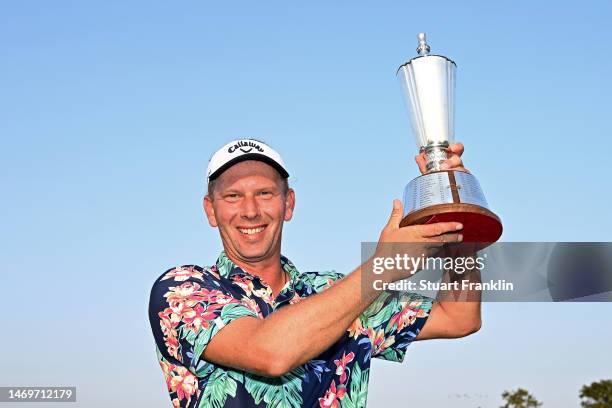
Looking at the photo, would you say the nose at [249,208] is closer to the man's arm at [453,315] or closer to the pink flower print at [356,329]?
the pink flower print at [356,329]

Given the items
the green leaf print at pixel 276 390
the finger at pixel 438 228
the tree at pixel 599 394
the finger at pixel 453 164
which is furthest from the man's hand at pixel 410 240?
the tree at pixel 599 394

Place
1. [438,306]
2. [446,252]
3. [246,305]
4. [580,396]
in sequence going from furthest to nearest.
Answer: [580,396], [438,306], [446,252], [246,305]

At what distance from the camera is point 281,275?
6.81 m

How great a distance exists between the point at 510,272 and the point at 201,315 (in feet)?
11.5

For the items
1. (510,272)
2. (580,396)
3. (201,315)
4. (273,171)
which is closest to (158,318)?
(201,315)

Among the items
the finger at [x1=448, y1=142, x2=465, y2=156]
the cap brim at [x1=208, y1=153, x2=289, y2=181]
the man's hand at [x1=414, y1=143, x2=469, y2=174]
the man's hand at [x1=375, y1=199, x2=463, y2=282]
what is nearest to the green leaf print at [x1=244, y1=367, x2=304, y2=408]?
the man's hand at [x1=375, y1=199, x2=463, y2=282]

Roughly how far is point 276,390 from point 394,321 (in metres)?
1.43

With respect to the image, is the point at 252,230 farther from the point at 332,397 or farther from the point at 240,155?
the point at 332,397

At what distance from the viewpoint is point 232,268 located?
6578 millimetres

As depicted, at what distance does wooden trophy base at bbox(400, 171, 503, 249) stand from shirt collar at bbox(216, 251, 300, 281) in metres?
1.38

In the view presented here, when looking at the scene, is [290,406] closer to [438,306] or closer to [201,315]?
[201,315]

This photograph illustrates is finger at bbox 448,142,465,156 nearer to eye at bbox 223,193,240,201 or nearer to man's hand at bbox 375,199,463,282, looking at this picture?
man's hand at bbox 375,199,463,282

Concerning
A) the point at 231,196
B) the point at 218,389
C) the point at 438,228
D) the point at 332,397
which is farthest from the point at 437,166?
the point at 218,389

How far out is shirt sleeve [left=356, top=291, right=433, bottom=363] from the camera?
265 inches
